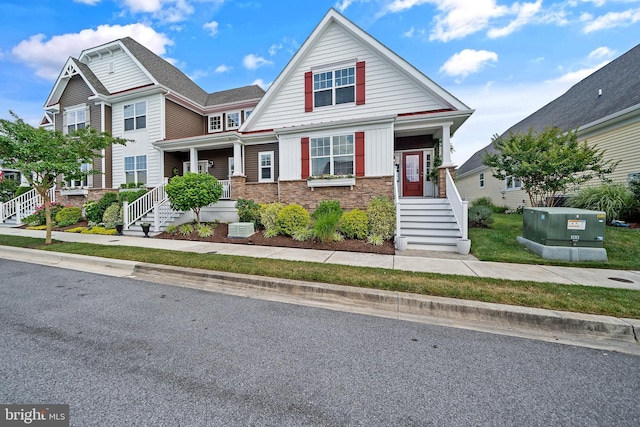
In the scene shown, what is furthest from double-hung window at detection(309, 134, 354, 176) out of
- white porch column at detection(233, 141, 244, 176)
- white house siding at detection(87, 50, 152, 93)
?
white house siding at detection(87, 50, 152, 93)

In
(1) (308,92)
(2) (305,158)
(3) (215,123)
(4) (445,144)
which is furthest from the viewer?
(3) (215,123)

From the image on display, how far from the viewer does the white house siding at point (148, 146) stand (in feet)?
47.0

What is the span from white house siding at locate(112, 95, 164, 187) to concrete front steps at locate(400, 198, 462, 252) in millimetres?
13049

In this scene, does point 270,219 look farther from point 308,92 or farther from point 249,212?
point 308,92

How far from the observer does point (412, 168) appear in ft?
38.4

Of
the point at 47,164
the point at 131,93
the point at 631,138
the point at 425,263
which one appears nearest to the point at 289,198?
the point at 425,263

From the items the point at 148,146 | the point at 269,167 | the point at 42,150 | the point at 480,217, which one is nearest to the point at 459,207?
the point at 480,217

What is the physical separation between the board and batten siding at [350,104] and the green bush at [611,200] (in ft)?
19.2

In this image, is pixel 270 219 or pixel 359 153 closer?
pixel 270 219

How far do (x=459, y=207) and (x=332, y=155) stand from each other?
5173mm

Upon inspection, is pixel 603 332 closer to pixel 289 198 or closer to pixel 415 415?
pixel 415 415

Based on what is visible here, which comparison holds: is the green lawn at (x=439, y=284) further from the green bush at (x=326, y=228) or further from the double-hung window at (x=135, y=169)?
the double-hung window at (x=135, y=169)

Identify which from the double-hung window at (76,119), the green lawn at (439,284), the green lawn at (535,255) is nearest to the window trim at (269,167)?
the green lawn at (439,284)

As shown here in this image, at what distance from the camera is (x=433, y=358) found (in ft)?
8.64
